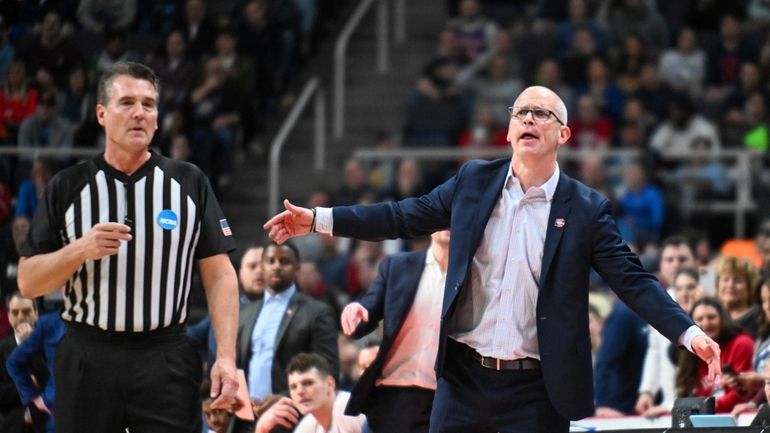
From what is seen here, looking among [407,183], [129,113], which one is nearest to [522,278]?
[129,113]

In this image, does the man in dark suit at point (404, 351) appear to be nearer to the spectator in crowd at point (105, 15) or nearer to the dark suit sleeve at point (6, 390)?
the dark suit sleeve at point (6, 390)

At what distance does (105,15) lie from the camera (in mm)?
8641

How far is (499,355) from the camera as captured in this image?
555 centimetres

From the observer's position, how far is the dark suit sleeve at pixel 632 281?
217 inches

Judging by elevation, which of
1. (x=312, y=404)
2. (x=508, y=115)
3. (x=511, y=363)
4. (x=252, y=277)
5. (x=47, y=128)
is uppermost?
(x=508, y=115)

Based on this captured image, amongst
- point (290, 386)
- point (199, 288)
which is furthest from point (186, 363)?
point (199, 288)

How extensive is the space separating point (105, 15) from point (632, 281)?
4.21m

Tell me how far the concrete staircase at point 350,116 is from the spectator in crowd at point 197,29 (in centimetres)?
217

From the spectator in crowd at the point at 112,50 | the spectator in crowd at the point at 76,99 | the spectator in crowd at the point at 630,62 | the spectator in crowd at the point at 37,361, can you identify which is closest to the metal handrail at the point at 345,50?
the spectator in crowd at the point at 630,62

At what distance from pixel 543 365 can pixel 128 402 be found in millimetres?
1504

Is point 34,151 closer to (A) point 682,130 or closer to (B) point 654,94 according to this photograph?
(A) point 682,130

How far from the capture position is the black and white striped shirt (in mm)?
5363

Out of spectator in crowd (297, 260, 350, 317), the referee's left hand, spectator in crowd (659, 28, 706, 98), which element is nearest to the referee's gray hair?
the referee's left hand

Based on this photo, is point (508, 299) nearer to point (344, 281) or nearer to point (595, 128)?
point (344, 281)
